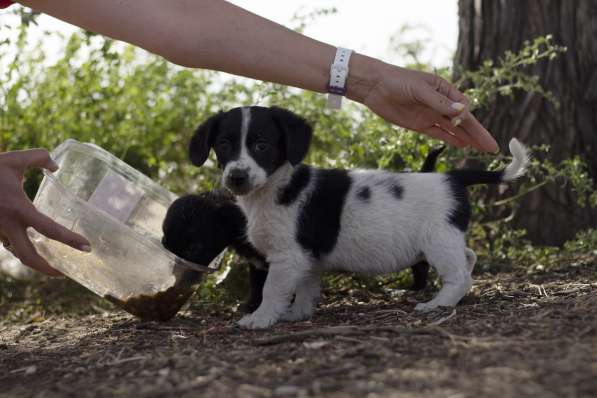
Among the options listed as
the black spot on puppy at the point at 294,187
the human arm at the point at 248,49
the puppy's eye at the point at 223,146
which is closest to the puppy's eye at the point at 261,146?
the puppy's eye at the point at 223,146

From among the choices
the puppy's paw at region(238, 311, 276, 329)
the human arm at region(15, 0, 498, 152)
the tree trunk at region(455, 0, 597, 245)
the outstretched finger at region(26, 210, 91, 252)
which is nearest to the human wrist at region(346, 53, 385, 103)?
the human arm at region(15, 0, 498, 152)

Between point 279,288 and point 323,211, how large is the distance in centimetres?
A: 43

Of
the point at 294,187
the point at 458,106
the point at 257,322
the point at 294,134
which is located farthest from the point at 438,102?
the point at 257,322

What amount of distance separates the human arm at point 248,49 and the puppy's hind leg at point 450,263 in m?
0.50

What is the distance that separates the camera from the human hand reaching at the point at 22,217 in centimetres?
339

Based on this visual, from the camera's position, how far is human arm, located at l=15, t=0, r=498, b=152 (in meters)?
3.73

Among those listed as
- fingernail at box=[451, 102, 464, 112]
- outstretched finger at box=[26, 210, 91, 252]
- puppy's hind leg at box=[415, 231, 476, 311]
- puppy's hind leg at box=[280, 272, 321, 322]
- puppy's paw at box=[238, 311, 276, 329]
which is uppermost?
fingernail at box=[451, 102, 464, 112]

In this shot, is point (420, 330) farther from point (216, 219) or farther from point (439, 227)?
point (216, 219)

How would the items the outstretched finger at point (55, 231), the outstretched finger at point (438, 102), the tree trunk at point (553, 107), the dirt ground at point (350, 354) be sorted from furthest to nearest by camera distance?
1. the tree trunk at point (553, 107)
2. the outstretched finger at point (438, 102)
3. the outstretched finger at point (55, 231)
4. the dirt ground at point (350, 354)

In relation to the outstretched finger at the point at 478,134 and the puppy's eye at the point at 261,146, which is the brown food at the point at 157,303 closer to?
the puppy's eye at the point at 261,146

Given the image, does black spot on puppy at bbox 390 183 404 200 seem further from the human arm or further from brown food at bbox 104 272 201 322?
brown food at bbox 104 272 201 322

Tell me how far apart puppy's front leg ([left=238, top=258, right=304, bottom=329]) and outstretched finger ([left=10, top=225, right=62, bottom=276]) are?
96 cm

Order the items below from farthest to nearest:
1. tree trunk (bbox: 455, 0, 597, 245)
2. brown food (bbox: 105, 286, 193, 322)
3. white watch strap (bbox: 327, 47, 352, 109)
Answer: tree trunk (bbox: 455, 0, 597, 245), brown food (bbox: 105, 286, 193, 322), white watch strap (bbox: 327, 47, 352, 109)

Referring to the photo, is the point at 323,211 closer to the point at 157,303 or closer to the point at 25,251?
the point at 157,303
